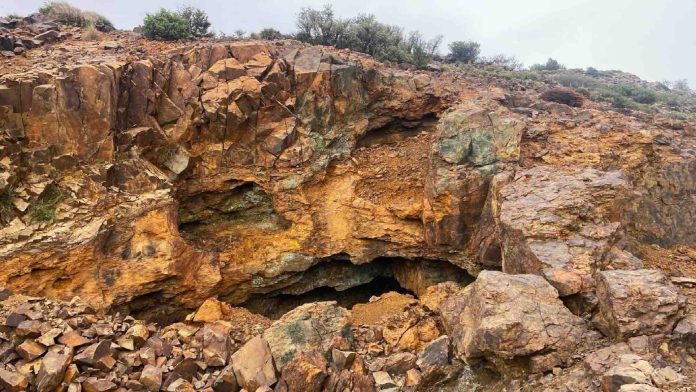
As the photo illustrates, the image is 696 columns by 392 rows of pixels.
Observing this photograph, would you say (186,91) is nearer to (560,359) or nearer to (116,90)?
(116,90)

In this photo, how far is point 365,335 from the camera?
779 centimetres

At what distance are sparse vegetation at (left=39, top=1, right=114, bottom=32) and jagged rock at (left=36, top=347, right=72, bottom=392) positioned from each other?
1075cm

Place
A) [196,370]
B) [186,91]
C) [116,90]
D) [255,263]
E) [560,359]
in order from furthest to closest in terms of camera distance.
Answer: [255,263], [186,91], [116,90], [196,370], [560,359]

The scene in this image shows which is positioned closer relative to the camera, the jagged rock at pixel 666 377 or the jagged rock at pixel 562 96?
the jagged rock at pixel 666 377

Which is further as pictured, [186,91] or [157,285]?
[186,91]

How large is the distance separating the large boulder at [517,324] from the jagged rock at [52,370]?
5105mm

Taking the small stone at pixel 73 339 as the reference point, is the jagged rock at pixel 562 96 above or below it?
above

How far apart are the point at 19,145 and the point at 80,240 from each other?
195cm

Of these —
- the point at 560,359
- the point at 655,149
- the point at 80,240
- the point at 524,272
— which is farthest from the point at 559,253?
the point at 80,240

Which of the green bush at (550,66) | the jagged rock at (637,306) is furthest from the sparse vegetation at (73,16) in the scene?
the green bush at (550,66)

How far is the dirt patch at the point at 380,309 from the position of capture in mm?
8727

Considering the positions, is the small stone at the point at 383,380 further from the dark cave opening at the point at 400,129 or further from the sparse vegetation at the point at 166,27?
the sparse vegetation at the point at 166,27

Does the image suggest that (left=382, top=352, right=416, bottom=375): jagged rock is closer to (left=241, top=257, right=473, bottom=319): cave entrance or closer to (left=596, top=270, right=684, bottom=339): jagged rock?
(left=596, top=270, right=684, bottom=339): jagged rock

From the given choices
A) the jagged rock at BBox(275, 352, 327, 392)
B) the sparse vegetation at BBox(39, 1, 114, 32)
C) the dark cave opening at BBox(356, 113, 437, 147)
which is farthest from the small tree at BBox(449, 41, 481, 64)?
the jagged rock at BBox(275, 352, 327, 392)
